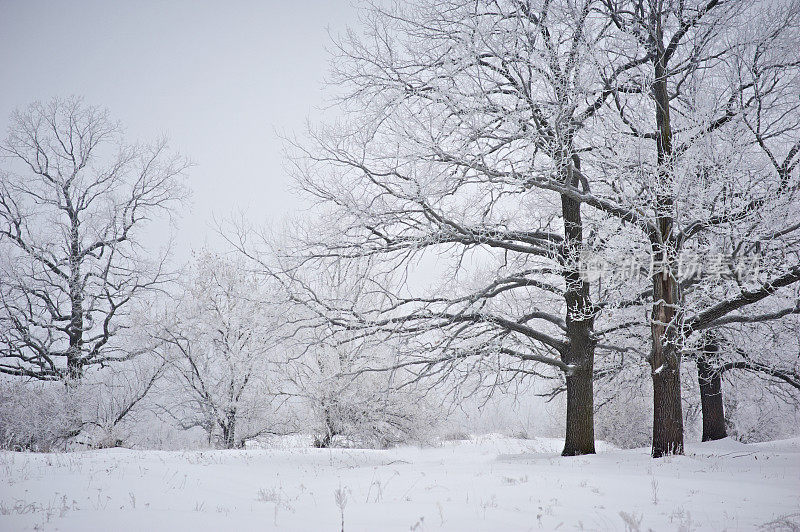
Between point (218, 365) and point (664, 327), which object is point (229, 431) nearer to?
point (218, 365)

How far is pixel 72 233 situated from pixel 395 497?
57.2 ft

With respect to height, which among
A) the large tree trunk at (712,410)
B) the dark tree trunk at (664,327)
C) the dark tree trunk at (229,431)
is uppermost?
the dark tree trunk at (664,327)

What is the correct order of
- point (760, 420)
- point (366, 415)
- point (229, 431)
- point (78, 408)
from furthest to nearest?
point (760, 420)
point (366, 415)
point (229, 431)
point (78, 408)

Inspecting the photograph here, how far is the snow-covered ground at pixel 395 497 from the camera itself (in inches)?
132

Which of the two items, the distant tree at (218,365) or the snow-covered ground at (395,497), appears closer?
the snow-covered ground at (395,497)

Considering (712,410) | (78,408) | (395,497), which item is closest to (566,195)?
(395,497)

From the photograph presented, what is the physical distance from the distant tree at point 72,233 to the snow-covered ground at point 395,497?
10.8 m

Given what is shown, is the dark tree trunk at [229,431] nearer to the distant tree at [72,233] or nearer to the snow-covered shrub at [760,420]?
the distant tree at [72,233]

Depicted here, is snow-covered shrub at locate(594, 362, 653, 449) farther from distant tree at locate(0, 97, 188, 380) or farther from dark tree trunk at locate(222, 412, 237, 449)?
distant tree at locate(0, 97, 188, 380)

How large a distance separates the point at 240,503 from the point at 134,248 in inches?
638

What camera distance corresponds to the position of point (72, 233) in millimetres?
16750

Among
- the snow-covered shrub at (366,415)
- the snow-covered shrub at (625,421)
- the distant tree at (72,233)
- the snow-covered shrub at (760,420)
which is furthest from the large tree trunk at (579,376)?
the distant tree at (72,233)

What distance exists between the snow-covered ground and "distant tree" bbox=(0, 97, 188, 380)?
1083 centimetres

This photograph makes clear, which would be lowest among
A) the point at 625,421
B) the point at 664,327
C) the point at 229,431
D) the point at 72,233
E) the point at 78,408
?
the point at 229,431
